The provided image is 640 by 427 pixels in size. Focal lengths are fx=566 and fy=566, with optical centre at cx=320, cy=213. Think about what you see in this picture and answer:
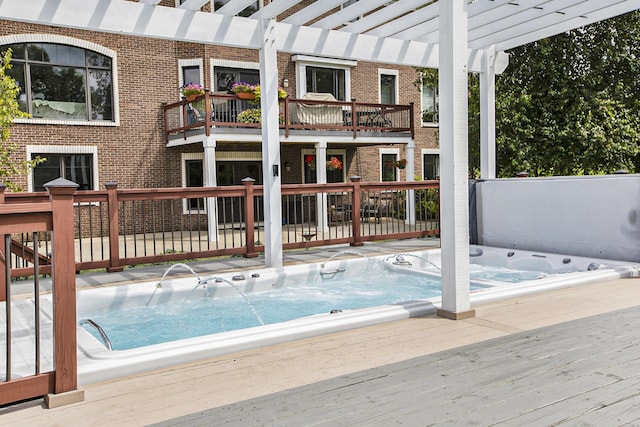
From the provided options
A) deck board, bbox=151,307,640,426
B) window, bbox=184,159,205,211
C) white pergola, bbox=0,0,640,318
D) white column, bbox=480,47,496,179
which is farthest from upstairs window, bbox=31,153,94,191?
deck board, bbox=151,307,640,426

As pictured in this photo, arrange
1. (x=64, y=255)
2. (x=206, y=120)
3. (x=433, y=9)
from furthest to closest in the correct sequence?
1. (x=206, y=120)
2. (x=433, y=9)
3. (x=64, y=255)

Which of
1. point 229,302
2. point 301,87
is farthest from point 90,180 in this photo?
point 229,302

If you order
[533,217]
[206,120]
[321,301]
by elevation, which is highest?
[206,120]

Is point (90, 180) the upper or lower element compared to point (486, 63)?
lower

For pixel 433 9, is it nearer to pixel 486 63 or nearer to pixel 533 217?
pixel 486 63

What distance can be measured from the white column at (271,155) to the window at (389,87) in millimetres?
12903

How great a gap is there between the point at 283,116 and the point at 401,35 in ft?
26.1

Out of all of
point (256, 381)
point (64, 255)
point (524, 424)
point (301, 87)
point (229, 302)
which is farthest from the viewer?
point (301, 87)

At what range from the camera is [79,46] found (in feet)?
48.3

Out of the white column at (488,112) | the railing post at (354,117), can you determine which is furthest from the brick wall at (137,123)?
the white column at (488,112)

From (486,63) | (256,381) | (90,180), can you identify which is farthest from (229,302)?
(90,180)

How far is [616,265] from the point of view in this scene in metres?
6.38

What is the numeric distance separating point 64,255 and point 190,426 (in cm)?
105

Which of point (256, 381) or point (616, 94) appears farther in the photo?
point (616, 94)
